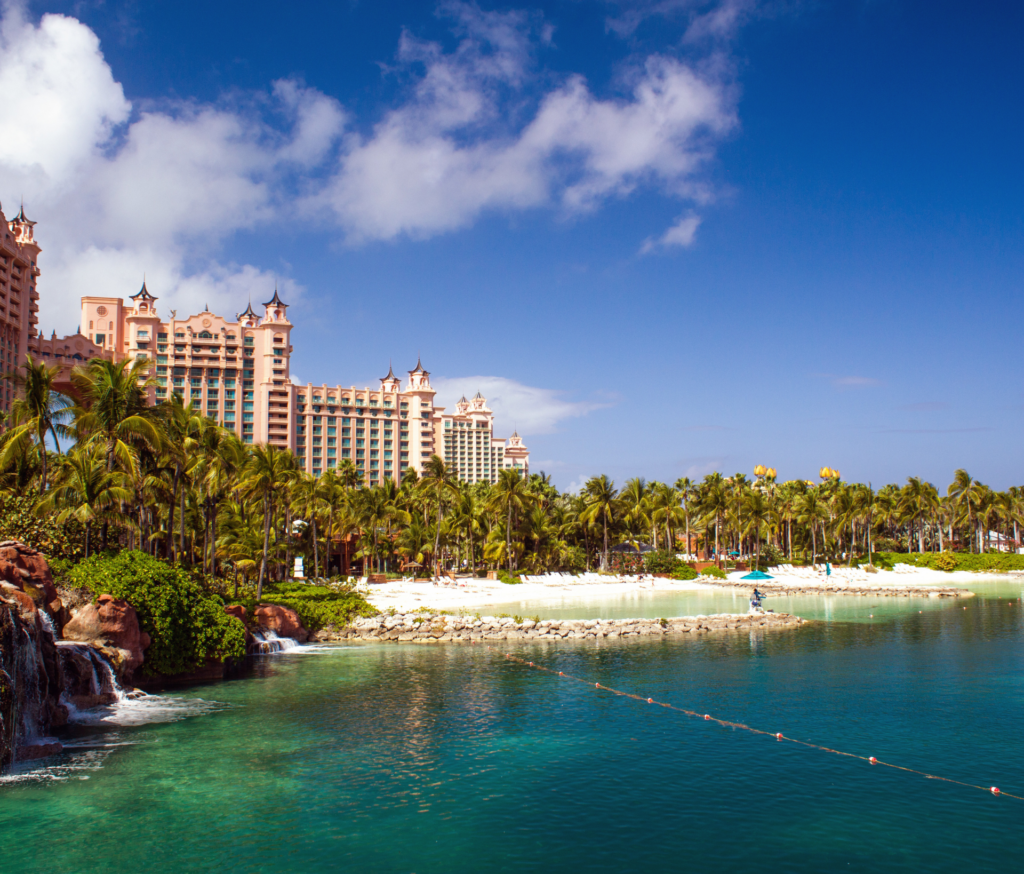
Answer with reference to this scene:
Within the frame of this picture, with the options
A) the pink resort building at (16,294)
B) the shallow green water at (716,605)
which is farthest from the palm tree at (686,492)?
the pink resort building at (16,294)

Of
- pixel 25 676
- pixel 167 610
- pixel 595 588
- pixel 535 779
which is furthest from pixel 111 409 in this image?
pixel 595 588

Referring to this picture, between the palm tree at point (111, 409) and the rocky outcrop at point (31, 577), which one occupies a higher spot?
the palm tree at point (111, 409)

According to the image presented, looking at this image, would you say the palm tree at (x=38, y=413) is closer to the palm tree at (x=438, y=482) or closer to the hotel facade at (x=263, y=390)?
the palm tree at (x=438, y=482)

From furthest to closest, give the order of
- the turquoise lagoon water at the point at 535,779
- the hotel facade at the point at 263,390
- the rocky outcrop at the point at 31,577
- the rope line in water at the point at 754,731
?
the hotel facade at the point at 263,390 → the rocky outcrop at the point at 31,577 → the rope line in water at the point at 754,731 → the turquoise lagoon water at the point at 535,779

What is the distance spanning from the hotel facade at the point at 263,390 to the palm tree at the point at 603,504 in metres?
45.5

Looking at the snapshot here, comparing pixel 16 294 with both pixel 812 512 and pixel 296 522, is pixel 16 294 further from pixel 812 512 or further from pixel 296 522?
pixel 812 512

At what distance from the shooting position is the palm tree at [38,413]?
111 feet

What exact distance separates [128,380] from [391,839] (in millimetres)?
26581

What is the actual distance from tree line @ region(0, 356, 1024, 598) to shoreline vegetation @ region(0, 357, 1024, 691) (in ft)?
0.55

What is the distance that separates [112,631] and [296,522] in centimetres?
4840

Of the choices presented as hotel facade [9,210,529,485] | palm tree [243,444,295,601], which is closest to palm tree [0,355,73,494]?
palm tree [243,444,295,601]

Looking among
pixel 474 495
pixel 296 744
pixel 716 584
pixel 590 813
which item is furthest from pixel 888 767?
pixel 474 495

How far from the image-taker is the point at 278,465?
4791 centimetres

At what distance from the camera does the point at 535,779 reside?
19.2 m
